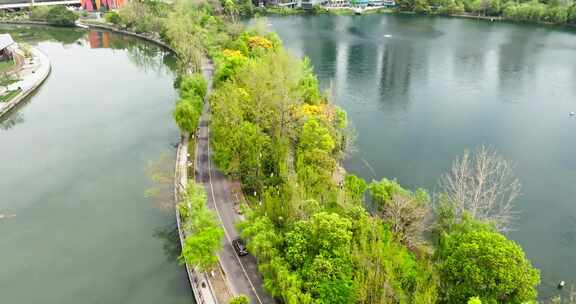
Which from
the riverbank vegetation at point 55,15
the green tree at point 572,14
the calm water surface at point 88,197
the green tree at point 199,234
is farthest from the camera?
the riverbank vegetation at point 55,15

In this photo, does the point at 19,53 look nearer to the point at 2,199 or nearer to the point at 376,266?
the point at 2,199

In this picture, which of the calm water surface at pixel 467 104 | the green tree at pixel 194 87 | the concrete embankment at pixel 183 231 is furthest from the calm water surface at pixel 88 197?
the calm water surface at pixel 467 104

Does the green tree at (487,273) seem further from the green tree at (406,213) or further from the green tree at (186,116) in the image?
the green tree at (186,116)

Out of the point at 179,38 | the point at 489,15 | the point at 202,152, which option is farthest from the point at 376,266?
the point at 489,15

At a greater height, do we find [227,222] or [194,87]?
[194,87]

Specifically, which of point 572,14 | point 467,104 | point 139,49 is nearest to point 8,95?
point 139,49

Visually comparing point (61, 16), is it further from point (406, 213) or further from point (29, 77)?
point (406, 213)
